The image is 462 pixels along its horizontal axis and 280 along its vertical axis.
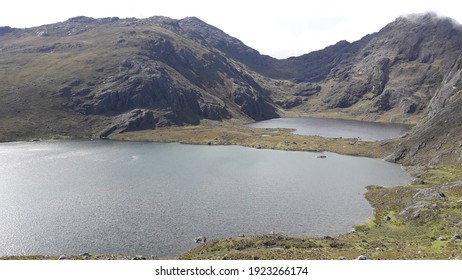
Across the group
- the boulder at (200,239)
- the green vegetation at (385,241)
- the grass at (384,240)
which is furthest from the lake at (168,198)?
the green vegetation at (385,241)

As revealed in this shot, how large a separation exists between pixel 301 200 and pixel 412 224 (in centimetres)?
2676

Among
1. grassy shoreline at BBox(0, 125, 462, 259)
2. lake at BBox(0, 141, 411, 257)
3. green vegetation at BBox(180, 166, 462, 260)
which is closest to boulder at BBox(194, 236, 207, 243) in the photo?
lake at BBox(0, 141, 411, 257)

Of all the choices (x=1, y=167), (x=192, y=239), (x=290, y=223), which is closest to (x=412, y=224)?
(x=290, y=223)

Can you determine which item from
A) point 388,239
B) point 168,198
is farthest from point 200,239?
point 388,239

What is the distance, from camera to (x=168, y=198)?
9794cm

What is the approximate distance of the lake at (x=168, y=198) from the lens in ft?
236

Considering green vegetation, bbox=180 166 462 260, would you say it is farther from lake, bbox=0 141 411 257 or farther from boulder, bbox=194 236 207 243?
lake, bbox=0 141 411 257

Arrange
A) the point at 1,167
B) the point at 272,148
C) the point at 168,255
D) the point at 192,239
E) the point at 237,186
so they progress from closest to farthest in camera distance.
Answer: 1. the point at 168,255
2. the point at 192,239
3. the point at 237,186
4. the point at 1,167
5. the point at 272,148

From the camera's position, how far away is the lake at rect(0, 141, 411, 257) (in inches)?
2835

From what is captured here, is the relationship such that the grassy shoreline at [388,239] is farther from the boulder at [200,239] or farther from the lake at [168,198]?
the lake at [168,198]

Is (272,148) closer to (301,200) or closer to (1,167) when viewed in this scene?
(301,200)

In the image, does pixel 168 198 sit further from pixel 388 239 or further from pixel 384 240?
pixel 388 239
